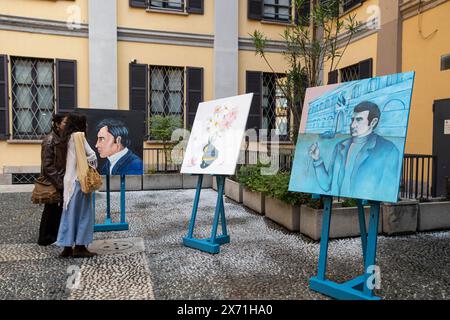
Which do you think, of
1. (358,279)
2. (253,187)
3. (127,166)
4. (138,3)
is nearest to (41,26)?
(138,3)

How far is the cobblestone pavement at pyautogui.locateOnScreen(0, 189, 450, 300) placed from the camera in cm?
336

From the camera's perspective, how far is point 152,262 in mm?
4148

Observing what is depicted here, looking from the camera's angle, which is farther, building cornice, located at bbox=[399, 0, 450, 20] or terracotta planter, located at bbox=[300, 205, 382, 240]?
building cornice, located at bbox=[399, 0, 450, 20]

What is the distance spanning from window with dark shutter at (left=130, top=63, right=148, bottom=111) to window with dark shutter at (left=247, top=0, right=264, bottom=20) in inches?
160

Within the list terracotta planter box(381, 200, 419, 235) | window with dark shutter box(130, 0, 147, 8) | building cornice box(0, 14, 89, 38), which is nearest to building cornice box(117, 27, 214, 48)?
window with dark shutter box(130, 0, 147, 8)

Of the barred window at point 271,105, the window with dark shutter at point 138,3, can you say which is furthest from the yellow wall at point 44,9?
the barred window at point 271,105

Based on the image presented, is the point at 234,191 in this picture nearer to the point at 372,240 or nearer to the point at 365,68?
the point at 372,240

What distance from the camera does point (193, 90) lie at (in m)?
11.7

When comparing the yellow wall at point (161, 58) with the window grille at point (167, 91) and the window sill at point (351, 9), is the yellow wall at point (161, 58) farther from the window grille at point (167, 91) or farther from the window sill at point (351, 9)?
the window sill at point (351, 9)

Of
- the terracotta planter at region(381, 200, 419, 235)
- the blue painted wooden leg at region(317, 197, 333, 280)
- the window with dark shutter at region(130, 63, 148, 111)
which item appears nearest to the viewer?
the blue painted wooden leg at region(317, 197, 333, 280)

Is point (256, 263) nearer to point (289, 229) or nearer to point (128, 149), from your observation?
point (289, 229)

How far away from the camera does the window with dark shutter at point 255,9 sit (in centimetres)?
1229

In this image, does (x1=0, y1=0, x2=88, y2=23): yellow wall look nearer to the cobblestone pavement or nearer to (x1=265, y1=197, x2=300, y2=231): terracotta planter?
the cobblestone pavement
